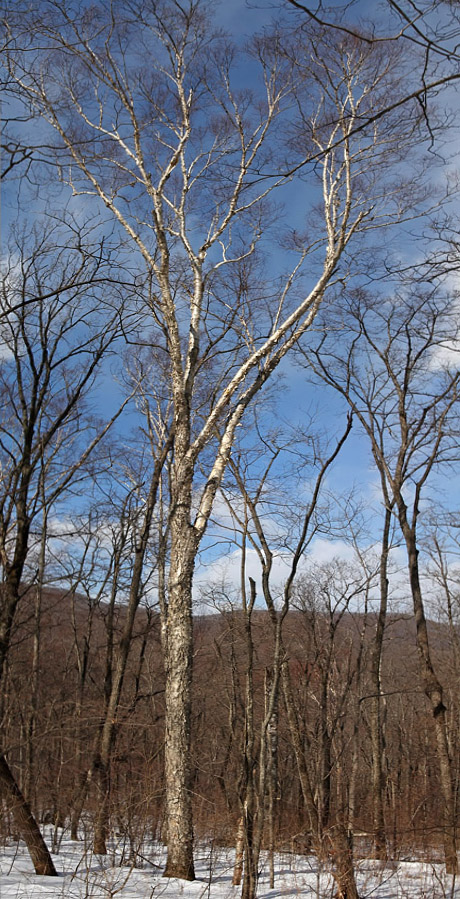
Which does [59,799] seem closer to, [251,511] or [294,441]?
[251,511]

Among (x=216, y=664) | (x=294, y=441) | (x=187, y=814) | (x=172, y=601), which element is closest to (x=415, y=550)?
(x=294, y=441)

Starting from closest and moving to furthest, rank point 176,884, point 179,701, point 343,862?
point 343,862, point 176,884, point 179,701

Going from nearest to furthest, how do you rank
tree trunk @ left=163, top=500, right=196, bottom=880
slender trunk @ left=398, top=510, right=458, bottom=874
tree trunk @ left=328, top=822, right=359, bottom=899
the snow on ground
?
1. tree trunk @ left=328, top=822, right=359, bottom=899
2. the snow on ground
3. tree trunk @ left=163, top=500, right=196, bottom=880
4. slender trunk @ left=398, top=510, right=458, bottom=874

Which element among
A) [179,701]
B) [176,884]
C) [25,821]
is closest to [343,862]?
[176,884]

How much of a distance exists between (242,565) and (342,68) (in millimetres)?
8569

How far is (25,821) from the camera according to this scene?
6684 millimetres

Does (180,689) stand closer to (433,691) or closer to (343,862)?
(343,862)

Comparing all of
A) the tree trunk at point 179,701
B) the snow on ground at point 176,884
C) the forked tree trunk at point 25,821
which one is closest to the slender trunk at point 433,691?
the snow on ground at point 176,884

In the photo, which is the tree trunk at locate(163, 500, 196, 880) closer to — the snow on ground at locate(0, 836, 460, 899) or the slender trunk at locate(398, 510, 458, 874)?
the snow on ground at locate(0, 836, 460, 899)

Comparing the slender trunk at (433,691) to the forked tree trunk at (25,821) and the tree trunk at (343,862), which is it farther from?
the forked tree trunk at (25,821)

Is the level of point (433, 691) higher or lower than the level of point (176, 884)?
higher

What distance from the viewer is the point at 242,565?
11.3 metres

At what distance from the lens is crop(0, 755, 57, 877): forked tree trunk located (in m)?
6.22

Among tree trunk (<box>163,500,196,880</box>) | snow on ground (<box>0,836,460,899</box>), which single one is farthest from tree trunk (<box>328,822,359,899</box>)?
tree trunk (<box>163,500,196,880</box>)
